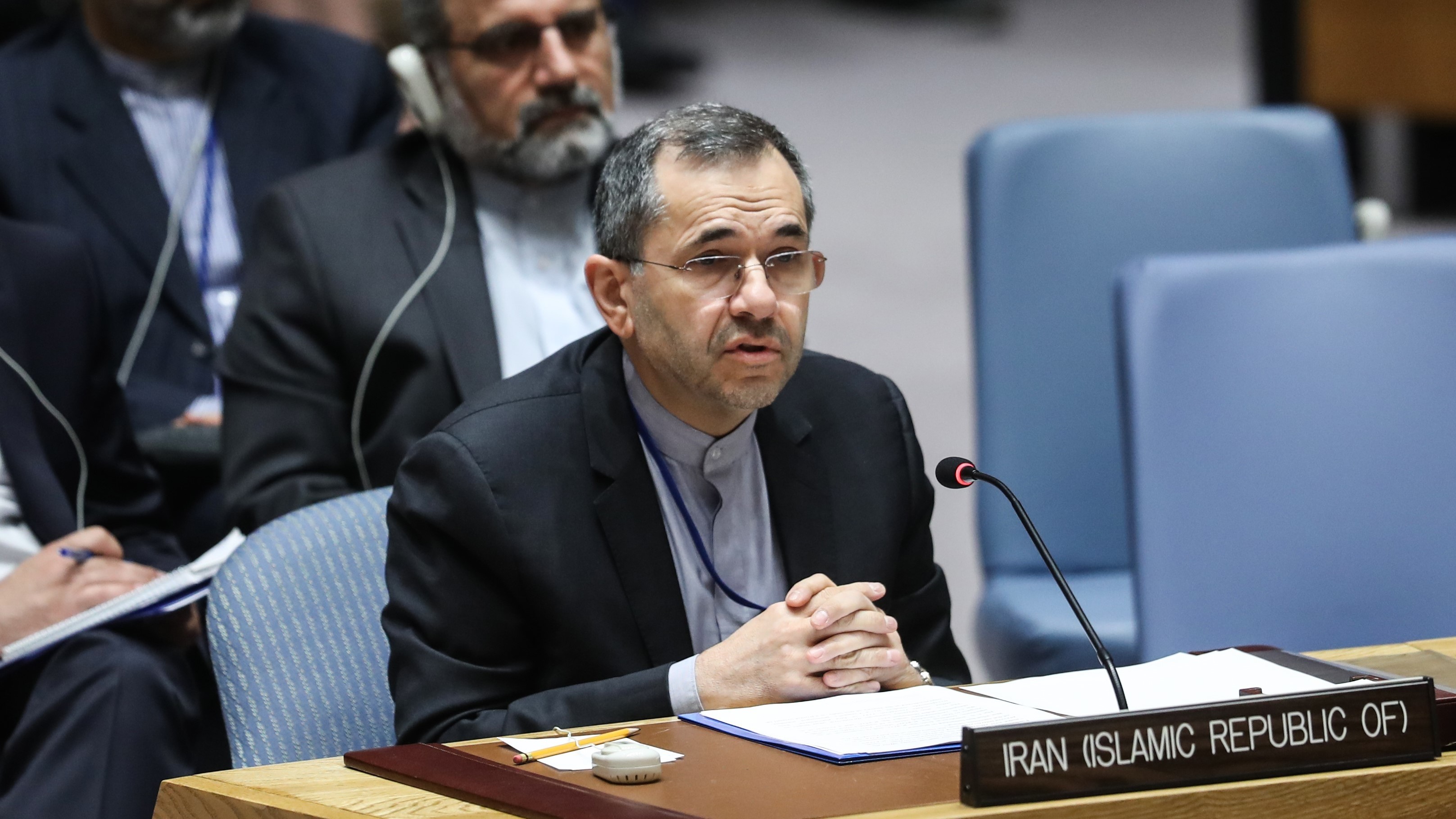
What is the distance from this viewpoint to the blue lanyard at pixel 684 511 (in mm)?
1672

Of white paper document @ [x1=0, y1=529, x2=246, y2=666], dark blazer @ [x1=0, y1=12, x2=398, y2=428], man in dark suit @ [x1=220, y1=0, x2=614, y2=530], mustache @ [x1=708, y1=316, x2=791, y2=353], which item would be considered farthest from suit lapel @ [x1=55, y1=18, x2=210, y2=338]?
mustache @ [x1=708, y1=316, x2=791, y2=353]

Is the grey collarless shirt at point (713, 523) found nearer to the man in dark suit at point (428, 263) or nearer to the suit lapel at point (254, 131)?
the man in dark suit at point (428, 263)

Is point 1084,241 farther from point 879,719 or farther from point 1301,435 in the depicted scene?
point 879,719

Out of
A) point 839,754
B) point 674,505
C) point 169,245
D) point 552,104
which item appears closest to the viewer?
point 839,754

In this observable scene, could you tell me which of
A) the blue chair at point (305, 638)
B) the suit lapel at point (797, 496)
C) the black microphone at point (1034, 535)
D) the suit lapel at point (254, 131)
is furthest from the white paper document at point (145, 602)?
the suit lapel at point (254, 131)

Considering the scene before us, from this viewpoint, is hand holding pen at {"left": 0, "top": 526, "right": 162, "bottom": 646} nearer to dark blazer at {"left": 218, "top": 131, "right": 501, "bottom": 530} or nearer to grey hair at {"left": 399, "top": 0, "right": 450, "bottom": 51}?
dark blazer at {"left": 218, "top": 131, "right": 501, "bottom": 530}

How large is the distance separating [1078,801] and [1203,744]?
10 cm

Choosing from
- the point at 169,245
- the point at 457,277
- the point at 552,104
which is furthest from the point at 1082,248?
the point at 169,245

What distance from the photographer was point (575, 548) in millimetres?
1594

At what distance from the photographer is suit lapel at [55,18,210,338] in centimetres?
262

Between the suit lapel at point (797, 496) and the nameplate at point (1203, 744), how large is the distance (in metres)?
0.56

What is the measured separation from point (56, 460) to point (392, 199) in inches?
21.1

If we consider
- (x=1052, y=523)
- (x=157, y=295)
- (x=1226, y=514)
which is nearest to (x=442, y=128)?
(x=157, y=295)

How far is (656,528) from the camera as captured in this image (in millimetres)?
1638
